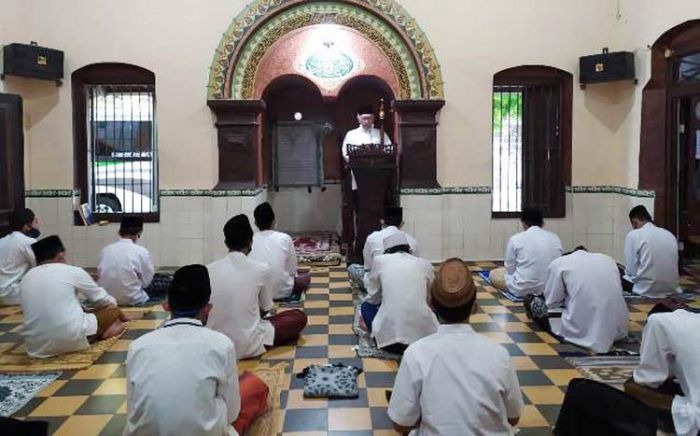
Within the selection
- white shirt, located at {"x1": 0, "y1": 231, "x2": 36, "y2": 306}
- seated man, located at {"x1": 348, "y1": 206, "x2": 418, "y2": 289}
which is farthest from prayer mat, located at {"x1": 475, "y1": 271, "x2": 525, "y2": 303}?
white shirt, located at {"x1": 0, "y1": 231, "x2": 36, "y2": 306}

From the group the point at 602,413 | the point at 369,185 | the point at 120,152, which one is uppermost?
the point at 120,152

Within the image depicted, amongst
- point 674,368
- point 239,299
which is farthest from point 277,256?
point 674,368

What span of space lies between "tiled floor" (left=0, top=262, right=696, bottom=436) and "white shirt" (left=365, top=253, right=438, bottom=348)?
0.75ft

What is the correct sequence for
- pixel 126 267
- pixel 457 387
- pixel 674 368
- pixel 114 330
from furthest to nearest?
pixel 126 267 < pixel 114 330 < pixel 674 368 < pixel 457 387

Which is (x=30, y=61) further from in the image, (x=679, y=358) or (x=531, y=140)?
(x=679, y=358)

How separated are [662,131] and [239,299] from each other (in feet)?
18.8

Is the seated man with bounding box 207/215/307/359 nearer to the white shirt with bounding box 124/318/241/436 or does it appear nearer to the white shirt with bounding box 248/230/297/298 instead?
the white shirt with bounding box 248/230/297/298

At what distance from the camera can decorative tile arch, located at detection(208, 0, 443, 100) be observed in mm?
8289

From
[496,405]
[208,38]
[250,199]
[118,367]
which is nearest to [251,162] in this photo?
[250,199]

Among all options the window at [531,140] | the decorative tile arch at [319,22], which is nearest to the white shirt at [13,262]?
the decorative tile arch at [319,22]

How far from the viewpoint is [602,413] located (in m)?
2.55

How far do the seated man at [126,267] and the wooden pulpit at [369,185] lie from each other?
262 centimetres

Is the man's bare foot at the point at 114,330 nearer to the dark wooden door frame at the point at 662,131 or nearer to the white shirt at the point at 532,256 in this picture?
the white shirt at the point at 532,256

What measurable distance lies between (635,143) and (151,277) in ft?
19.4
